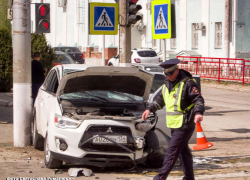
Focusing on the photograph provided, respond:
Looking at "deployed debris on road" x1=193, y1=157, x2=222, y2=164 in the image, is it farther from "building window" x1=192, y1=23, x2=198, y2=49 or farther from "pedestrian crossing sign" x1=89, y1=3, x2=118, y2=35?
"building window" x1=192, y1=23, x2=198, y2=49

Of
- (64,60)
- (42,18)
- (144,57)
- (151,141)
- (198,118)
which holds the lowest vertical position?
(151,141)

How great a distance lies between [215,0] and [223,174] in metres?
25.9

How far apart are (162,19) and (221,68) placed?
13.3m

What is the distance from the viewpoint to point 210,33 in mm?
32562

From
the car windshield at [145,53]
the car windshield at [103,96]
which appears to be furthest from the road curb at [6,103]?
the car windshield at [145,53]

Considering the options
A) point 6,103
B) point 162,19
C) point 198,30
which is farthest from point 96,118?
point 198,30

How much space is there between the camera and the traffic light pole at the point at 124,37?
11570 mm

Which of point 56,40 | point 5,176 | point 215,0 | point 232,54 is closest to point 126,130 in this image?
point 5,176

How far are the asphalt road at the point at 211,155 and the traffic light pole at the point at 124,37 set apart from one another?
254cm

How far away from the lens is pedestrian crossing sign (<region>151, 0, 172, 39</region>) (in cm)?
1091

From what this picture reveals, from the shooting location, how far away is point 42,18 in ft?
31.0

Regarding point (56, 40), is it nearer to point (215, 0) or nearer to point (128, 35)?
point (215, 0)

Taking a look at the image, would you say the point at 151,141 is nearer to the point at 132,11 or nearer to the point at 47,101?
the point at 47,101

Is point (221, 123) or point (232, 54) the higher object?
point (232, 54)
